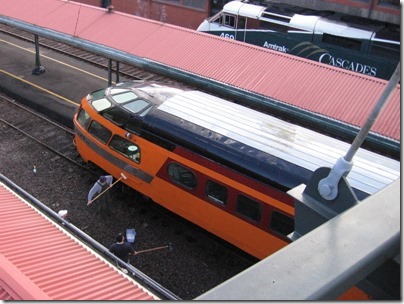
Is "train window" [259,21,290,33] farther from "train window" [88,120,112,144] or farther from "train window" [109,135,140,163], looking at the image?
"train window" [109,135,140,163]

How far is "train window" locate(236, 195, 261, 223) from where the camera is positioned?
9664 mm

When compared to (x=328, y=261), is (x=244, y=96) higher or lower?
lower

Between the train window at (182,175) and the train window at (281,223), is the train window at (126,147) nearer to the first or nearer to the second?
the train window at (182,175)

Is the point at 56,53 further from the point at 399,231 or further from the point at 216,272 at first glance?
the point at 399,231

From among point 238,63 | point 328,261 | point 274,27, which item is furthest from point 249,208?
point 274,27

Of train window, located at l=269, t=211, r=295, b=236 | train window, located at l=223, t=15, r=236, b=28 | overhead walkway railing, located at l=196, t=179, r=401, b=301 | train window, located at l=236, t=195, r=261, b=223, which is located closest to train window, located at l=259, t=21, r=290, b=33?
train window, located at l=223, t=15, r=236, b=28

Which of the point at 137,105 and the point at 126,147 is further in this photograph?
the point at 126,147

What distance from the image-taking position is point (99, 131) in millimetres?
12336

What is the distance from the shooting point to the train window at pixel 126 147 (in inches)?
450

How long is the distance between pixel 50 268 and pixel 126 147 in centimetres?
602

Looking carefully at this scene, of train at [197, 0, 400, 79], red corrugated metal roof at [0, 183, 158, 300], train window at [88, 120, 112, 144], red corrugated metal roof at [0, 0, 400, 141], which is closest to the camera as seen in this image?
red corrugated metal roof at [0, 183, 158, 300]

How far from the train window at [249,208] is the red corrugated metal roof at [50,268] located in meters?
3.90

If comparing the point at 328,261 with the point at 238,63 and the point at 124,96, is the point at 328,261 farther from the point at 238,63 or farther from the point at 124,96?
the point at 238,63

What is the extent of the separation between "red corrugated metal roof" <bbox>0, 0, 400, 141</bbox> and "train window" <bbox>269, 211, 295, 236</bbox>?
337cm
